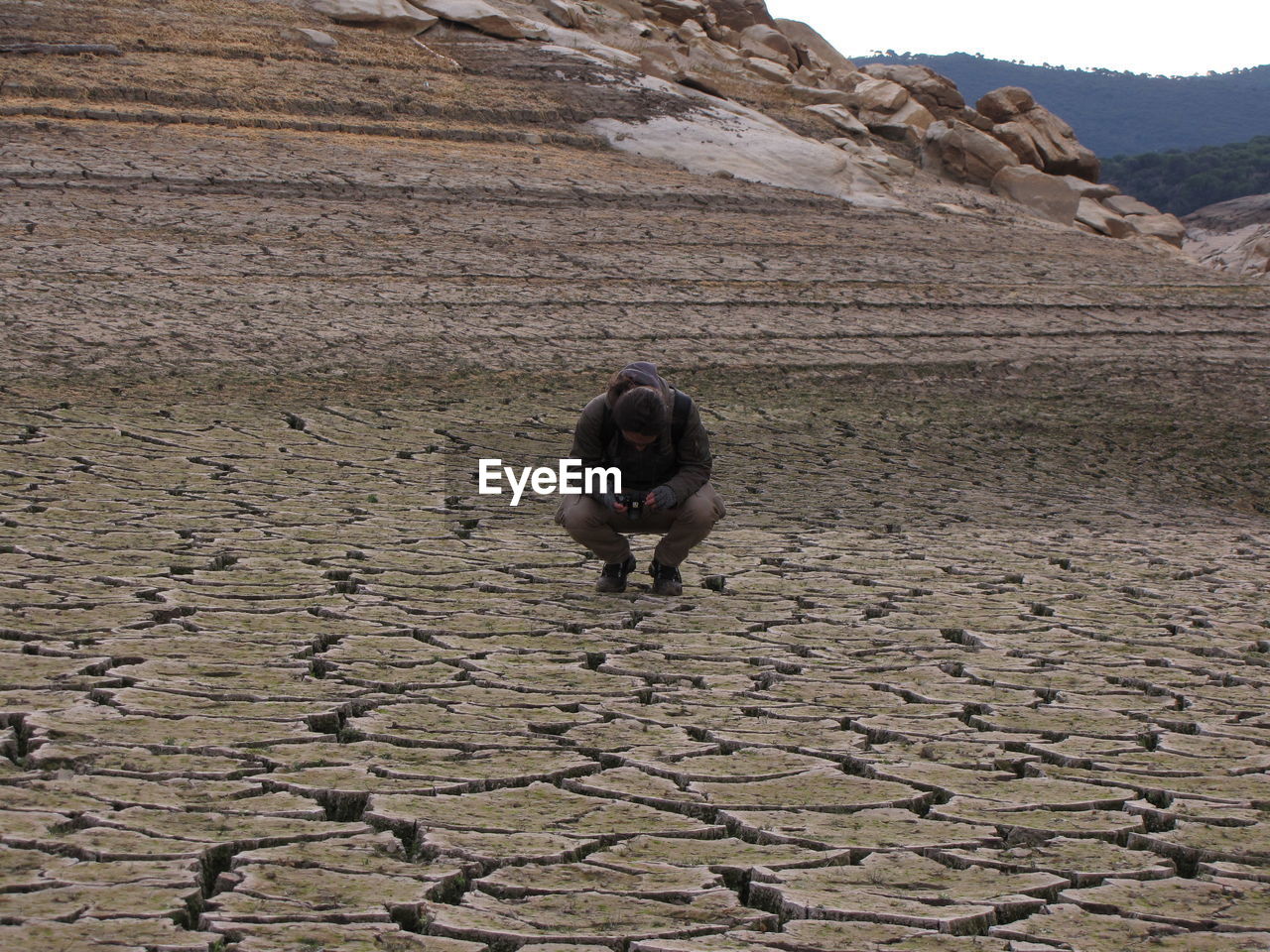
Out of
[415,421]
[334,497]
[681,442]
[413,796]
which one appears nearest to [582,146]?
[415,421]

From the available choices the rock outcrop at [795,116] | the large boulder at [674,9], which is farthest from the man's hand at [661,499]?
the large boulder at [674,9]

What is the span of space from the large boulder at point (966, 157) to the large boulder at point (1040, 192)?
317 mm

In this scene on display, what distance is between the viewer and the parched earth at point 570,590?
2.91 metres

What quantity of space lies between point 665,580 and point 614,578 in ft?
0.64

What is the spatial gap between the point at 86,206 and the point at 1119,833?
12.1 m

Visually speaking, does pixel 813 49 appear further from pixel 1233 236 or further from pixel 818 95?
pixel 1233 236

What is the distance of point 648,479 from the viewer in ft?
16.9

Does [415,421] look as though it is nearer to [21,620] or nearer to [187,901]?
[21,620]

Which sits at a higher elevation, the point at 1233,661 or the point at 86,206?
the point at 86,206

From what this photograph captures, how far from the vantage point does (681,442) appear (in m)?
5.08

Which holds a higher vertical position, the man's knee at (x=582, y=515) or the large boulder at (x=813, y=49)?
the large boulder at (x=813, y=49)

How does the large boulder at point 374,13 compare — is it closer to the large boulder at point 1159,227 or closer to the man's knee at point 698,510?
the large boulder at point 1159,227

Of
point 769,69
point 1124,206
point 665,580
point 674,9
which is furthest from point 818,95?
point 665,580

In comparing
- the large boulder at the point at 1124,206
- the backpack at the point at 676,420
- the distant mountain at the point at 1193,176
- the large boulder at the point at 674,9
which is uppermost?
the distant mountain at the point at 1193,176
